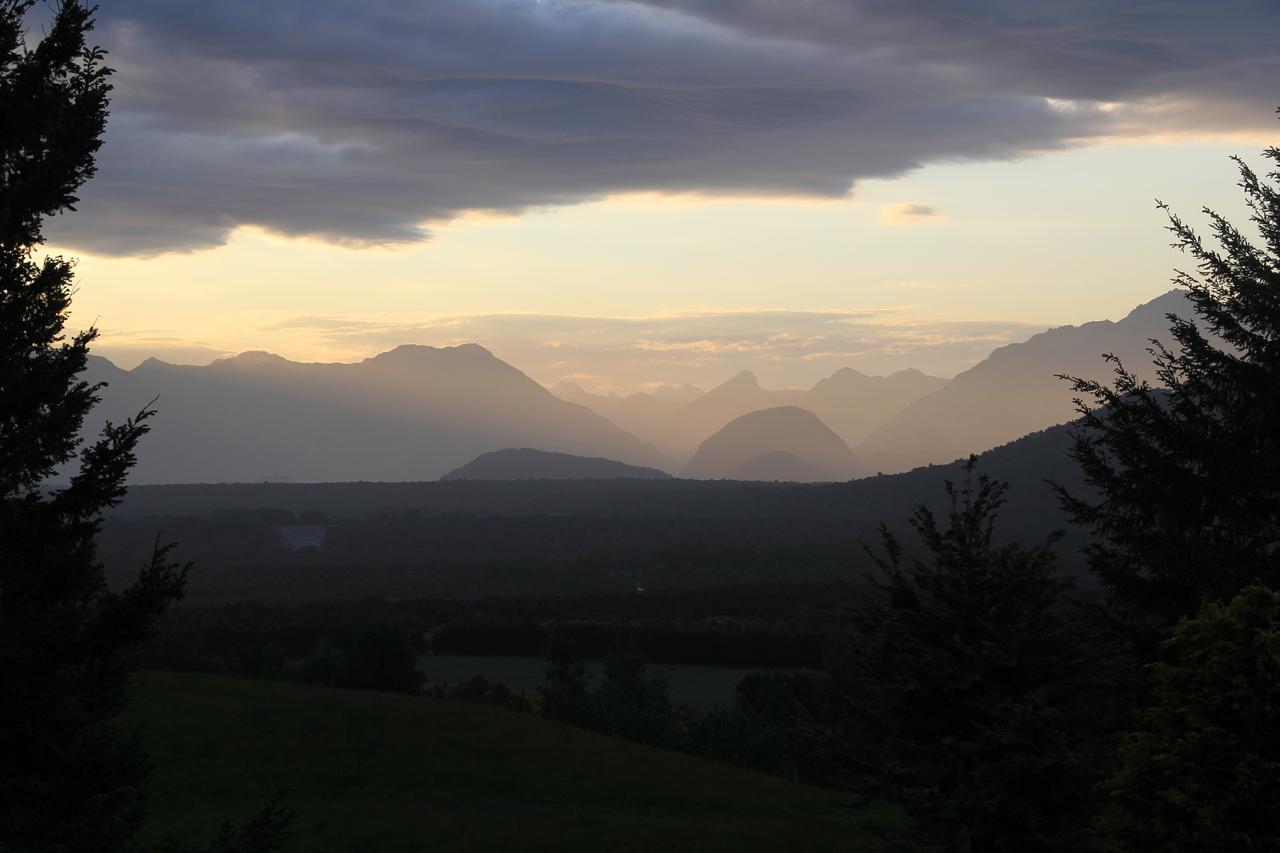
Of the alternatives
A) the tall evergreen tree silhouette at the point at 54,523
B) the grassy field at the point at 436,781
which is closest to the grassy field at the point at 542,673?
the grassy field at the point at 436,781

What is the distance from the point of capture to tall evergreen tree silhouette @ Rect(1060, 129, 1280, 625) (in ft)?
70.0

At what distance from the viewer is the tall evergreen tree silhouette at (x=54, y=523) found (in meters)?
14.3

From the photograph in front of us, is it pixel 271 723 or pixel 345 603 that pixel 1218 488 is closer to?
pixel 271 723

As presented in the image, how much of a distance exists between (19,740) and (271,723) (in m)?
42.1

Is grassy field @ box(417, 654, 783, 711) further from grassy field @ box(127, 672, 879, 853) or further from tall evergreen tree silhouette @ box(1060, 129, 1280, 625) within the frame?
tall evergreen tree silhouette @ box(1060, 129, 1280, 625)

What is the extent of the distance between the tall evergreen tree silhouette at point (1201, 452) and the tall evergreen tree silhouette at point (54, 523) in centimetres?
1735

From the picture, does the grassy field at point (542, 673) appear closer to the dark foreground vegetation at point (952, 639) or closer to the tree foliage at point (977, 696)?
the dark foreground vegetation at point (952, 639)

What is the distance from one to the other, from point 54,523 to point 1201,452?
65.5 ft

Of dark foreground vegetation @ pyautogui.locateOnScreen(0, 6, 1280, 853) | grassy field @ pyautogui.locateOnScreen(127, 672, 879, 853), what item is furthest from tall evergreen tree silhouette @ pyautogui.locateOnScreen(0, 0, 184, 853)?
grassy field @ pyautogui.locateOnScreen(127, 672, 879, 853)

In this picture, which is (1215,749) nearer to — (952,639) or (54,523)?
(952,639)

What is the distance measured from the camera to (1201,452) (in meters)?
22.1

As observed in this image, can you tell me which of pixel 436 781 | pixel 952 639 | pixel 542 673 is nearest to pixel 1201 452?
pixel 952 639

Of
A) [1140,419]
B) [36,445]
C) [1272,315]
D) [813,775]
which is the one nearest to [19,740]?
[36,445]

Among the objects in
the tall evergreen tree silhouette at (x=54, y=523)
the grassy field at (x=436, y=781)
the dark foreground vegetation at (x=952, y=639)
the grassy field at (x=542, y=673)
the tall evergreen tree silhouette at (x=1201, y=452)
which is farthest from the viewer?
the grassy field at (x=542, y=673)
